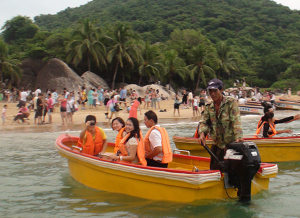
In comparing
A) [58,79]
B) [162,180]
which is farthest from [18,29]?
[162,180]

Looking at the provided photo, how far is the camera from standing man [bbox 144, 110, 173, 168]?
19.6 ft

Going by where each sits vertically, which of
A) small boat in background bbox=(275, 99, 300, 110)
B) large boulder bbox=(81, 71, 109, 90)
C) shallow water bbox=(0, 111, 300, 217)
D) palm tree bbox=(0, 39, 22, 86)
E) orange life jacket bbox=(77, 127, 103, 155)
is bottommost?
shallow water bbox=(0, 111, 300, 217)

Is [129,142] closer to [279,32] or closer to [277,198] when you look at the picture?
[277,198]

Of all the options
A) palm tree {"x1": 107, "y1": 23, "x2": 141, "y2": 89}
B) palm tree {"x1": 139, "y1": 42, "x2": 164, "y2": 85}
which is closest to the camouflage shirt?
palm tree {"x1": 107, "y1": 23, "x2": 141, "y2": 89}

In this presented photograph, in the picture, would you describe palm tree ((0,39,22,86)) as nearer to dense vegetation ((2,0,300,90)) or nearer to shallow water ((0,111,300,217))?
dense vegetation ((2,0,300,90))

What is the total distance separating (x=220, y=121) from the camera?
5.34m

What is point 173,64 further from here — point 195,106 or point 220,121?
point 220,121

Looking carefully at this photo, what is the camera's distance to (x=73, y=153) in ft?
23.1

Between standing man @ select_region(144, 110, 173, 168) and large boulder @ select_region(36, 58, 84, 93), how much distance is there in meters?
26.4

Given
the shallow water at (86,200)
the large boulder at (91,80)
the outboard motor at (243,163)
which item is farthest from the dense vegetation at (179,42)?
the outboard motor at (243,163)

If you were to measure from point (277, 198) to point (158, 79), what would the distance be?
140 ft

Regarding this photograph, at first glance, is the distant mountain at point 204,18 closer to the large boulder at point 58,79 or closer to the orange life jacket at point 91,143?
the large boulder at point 58,79

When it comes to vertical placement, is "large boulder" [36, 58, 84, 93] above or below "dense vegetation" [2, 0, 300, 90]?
below

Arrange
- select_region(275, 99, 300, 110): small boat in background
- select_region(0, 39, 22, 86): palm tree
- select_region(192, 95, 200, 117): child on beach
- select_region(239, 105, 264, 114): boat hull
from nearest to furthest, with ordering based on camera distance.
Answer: select_region(192, 95, 200, 117): child on beach < select_region(239, 105, 264, 114): boat hull < select_region(275, 99, 300, 110): small boat in background < select_region(0, 39, 22, 86): palm tree
